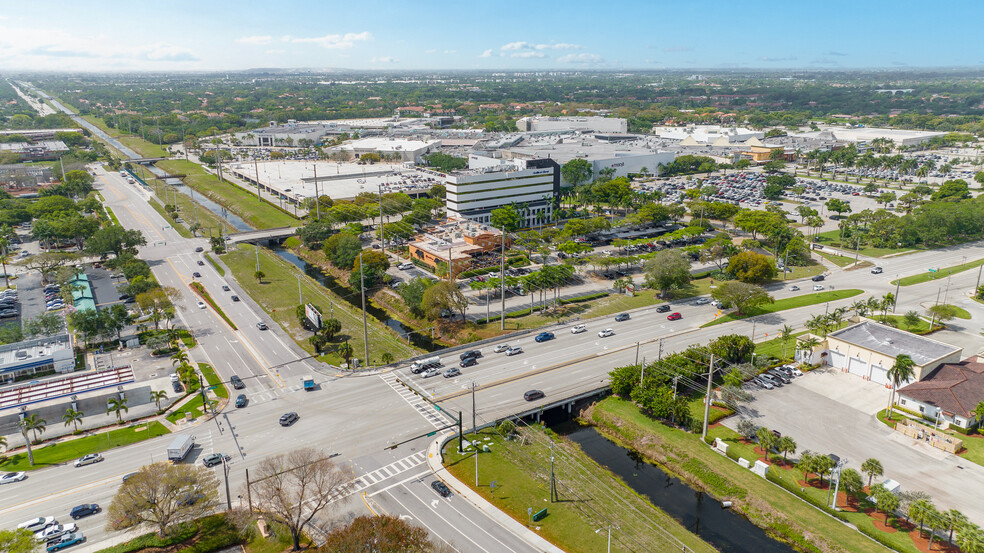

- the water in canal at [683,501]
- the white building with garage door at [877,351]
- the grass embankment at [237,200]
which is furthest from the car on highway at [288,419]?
the grass embankment at [237,200]

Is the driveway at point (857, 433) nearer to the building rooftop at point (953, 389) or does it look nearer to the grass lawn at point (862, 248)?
the building rooftop at point (953, 389)

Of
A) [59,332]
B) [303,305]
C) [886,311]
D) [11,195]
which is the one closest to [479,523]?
[303,305]

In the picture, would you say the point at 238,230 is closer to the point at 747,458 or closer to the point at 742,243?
the point at 742,243

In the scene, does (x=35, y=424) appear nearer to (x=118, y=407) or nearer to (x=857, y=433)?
(x=118, y=407)

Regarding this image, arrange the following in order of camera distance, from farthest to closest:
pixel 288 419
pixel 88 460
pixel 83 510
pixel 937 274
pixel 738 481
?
pixel 937 274 → pixel 288 419 → pixel 88 460 → pixel 738 481 → pixel 83 510

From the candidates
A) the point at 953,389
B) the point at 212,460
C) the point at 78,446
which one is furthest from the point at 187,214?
the point at 953,389

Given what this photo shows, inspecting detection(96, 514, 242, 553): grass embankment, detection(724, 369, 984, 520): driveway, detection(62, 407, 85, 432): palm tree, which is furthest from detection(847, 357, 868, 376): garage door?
detection(62, 407, 85, 432): palm tree

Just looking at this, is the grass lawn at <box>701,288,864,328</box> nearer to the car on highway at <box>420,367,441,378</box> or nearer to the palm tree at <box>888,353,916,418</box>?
the palm tree at <box>888,353,916,418</box>
